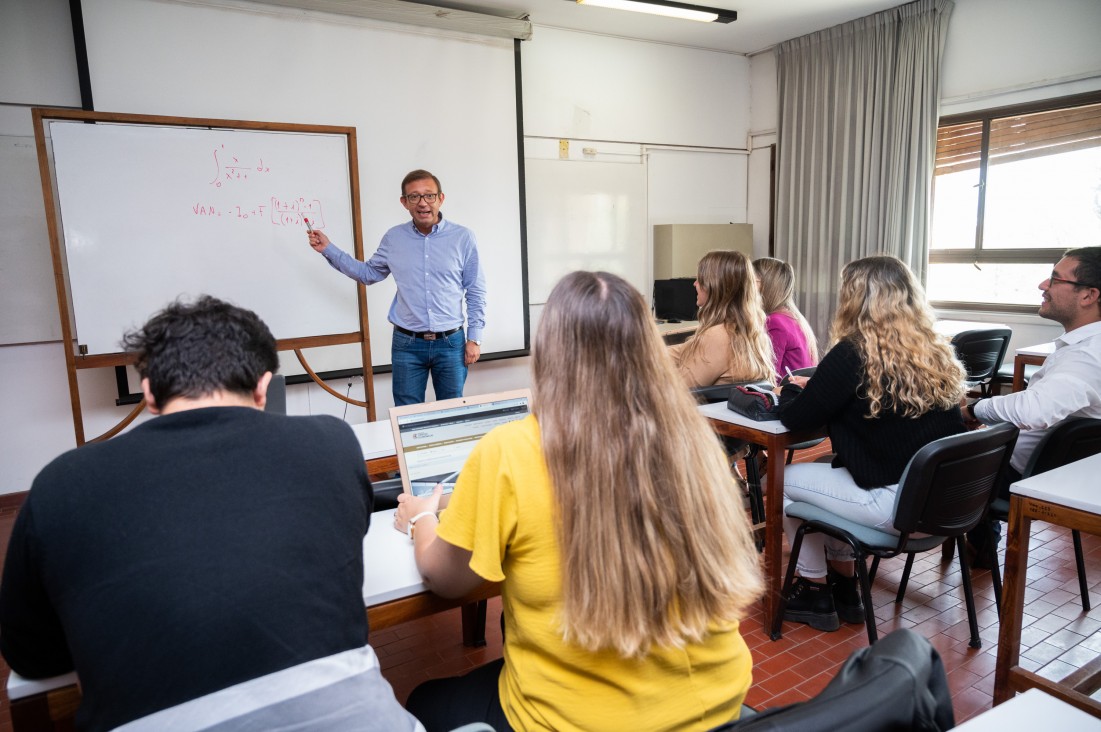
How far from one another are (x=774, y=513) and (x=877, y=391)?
54 centimetres

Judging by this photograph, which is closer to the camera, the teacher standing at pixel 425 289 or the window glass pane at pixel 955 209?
the teacher standing at pixel 425 289

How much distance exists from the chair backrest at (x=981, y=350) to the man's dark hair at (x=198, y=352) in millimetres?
3748

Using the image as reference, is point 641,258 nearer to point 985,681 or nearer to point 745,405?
point 745,405

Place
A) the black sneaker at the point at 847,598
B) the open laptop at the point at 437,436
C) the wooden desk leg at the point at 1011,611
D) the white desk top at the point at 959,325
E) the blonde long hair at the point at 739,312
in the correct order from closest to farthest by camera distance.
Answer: the open laptop at the point at 437,436
the wooden desk leg at the point at 1011,611
the black sneaker at the point at 847,598
the blonde long hair at the point at 739,312
the white desk top at the point at 959,325

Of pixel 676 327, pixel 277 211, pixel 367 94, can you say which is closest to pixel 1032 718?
pixel 277 211

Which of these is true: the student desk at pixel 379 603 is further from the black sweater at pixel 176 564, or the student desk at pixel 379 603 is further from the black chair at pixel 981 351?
the black chair at pixel 981 351

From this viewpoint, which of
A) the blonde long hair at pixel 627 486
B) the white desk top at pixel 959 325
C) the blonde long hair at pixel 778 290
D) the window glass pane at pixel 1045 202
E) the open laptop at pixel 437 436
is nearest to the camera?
the blonde long hair at pixel 627 486

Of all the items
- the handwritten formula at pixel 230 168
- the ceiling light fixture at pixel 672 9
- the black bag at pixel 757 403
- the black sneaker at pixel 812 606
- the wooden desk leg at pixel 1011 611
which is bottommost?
the black sneaker at pixel 812 606

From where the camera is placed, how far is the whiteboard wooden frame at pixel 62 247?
10.1 ft

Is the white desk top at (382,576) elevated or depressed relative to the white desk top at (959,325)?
depressed

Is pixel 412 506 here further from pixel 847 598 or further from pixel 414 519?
pixel 847 598

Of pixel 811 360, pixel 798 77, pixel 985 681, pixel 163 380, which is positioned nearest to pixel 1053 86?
pixel 798 77

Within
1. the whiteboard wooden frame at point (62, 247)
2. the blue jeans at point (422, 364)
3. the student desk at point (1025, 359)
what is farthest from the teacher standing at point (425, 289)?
the student desk at point (1025, 359)

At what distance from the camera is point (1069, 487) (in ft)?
5.44
